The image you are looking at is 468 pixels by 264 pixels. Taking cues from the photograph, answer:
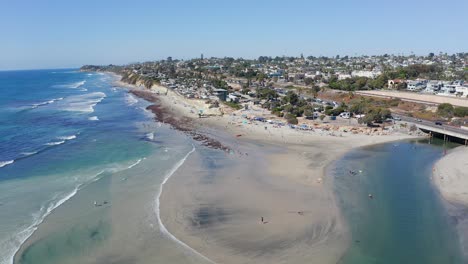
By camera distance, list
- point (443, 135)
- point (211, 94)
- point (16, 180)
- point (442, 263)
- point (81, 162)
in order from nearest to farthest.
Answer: point (442, 263), point (16, 180), point (81, 162), point (443, 135), point (211, 94)

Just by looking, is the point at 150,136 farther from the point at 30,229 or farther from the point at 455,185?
the point at 455,185

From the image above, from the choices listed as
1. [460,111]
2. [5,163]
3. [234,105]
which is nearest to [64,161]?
[5,163]

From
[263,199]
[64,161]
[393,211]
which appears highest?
[64,161]

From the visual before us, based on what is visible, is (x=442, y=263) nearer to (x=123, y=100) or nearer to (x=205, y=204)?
(x=205, y=204)

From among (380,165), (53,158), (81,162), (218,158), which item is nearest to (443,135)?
(380,165)

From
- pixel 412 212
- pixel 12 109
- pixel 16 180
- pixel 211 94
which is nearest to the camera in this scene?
pixel 412 212

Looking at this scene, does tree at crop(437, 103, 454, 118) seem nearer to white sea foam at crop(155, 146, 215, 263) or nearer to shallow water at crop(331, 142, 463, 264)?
shallow water at crop(331, 142, 463, 264)

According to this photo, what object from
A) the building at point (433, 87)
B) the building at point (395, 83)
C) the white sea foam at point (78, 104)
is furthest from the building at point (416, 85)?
the white sea foam at point (78, 104)
